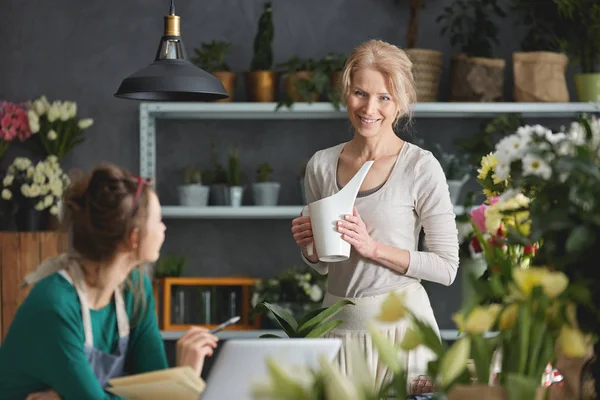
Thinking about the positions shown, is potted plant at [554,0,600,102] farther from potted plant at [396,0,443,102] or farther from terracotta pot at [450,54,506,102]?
potted plant at [396,0,443,102]

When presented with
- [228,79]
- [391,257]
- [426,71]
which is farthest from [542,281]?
[228,79]

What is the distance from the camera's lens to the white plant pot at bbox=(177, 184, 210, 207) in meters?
3.67

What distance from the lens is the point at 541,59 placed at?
3650 millimetres

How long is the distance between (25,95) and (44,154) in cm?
30

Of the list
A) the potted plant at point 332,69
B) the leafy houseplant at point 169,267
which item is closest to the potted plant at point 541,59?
the potted plant at point 332,69

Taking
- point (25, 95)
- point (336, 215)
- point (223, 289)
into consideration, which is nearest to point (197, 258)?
point (223, 289)

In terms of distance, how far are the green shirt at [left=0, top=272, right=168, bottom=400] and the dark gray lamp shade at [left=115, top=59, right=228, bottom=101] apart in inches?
33.0

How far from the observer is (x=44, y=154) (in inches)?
151

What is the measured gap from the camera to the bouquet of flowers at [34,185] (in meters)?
3.61

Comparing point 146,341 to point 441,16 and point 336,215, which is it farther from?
point 441,16

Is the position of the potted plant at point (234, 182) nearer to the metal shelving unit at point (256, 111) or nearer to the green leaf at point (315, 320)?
the metal shelving unit at point (256, 111)

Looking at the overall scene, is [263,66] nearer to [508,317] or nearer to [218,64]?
[218,64]

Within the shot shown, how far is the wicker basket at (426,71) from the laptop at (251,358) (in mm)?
2559

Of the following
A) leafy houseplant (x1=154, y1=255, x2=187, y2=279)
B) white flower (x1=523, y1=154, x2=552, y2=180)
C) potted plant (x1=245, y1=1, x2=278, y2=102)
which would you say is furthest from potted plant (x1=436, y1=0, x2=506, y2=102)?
white flower (x1=523, y1=154, x2=552, y2=180)
